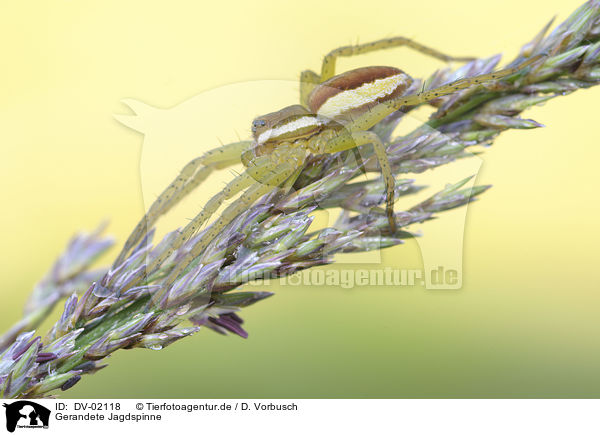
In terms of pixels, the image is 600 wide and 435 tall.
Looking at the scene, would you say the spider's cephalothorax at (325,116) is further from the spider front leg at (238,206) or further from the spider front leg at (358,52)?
the spider front leg at (358,52)

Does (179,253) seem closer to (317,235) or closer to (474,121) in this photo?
(317,235)

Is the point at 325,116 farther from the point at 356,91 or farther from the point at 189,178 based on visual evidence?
the point at 189,178

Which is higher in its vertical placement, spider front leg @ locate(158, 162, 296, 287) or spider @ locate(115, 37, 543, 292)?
spider @ locate(115, 37, 543, 292)
